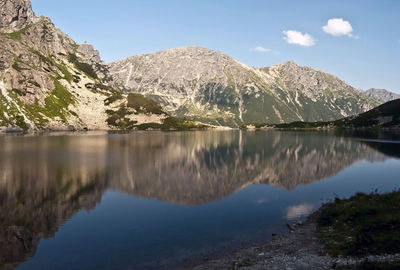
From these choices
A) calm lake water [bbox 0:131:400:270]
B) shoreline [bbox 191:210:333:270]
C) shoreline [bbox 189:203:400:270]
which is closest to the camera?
shoreline [bbox 189:203:400:270]

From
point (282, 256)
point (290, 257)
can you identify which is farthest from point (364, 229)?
point (282, 256)

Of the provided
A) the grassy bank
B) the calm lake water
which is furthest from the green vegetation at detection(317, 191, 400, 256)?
the calm lake water

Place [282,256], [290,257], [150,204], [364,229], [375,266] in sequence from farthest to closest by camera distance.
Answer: [150,204] < [364,229] < [282,256] < [290,257] < [375,266]

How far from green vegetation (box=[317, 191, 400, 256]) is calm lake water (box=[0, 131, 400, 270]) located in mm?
6596

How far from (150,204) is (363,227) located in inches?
1409

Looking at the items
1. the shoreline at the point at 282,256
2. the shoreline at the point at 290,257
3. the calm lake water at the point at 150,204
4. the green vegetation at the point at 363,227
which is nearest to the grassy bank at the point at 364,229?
the green vegetation at the point at 363,227

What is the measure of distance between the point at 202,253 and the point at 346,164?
288 ft

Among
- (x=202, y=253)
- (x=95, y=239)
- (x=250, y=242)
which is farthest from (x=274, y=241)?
(x=95, y=239)

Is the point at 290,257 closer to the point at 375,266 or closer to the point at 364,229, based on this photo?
the point at 375,266

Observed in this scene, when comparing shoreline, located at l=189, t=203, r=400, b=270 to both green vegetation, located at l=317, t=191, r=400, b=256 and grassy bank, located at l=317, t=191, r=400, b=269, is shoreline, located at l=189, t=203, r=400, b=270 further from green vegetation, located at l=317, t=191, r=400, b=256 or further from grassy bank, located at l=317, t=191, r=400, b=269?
green vegetation, located at l=317, t=191, r=400, b=256

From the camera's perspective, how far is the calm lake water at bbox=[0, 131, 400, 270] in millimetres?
35062

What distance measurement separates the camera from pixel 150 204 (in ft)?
186

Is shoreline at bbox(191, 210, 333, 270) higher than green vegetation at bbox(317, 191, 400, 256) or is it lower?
lower

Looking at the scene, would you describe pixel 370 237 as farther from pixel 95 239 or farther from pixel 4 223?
pixel 4 223
